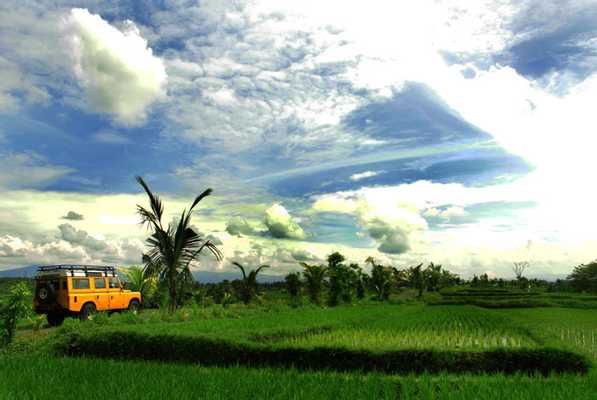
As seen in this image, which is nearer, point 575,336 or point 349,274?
point 575,336

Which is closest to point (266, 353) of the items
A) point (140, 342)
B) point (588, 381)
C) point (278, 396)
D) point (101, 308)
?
point (140, 342)

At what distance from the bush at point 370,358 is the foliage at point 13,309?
426 cm

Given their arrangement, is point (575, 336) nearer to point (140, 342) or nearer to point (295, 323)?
point (295, 323)

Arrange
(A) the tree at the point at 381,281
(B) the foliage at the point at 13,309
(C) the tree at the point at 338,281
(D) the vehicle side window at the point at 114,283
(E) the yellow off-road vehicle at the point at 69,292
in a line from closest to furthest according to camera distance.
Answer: (B) the foliage at the point at 13,309
(E) the yellow off-road vehicle at the point at 69,292
(D) the vehicle side window at the point at 114,283
(C) the tree at the point at 338,281
(A) the tree at the point at 381,281

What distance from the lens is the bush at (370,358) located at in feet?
33.5

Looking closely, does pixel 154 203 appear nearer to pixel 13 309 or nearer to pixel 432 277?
pixel 13 309

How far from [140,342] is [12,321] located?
12.8ft

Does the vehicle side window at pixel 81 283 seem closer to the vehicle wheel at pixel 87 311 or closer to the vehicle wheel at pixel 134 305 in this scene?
the vehicle wheel at pixel 87 311

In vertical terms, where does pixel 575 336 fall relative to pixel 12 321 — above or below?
below

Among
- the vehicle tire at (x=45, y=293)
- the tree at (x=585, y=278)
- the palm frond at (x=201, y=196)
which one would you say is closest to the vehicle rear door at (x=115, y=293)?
the vehicle tire at (x=45, y=293)

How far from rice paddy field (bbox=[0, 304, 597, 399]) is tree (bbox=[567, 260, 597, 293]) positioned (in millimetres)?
41847

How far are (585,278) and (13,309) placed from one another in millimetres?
62540

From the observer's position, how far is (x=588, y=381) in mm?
8117

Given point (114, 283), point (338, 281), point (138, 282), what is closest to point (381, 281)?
point (338, 281)
